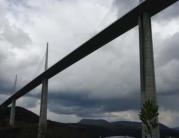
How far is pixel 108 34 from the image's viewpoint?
43.2 metres

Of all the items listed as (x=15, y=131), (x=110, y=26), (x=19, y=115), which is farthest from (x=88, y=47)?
(x=19, y=115)

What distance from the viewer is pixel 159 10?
1363 inches

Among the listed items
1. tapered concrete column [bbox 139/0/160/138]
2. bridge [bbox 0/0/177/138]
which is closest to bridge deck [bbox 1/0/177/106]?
bridge [bbox 0/0/177/138]

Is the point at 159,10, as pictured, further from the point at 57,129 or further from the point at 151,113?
the point at 57,129

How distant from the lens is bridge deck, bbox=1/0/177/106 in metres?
34.0

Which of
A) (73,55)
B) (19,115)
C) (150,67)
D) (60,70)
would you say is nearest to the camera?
(150,67)

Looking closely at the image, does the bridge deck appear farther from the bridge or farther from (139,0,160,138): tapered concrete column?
(139,0,160,138): tapered concrete column

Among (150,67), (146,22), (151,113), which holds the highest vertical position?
(146,22)

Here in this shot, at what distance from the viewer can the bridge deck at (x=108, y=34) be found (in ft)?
112

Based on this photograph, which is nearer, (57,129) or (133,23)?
(133,23)

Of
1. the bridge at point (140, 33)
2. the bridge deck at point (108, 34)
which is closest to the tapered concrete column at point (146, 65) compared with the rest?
the bridge at point (140, 33)

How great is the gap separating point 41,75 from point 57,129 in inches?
1262

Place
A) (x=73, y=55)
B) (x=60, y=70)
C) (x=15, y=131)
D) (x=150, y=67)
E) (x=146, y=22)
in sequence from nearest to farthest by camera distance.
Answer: (x=150, y=67) < (x=146, y=22) < (x=73, y=55) < (x=60, y=70) < (x=15, y=131)

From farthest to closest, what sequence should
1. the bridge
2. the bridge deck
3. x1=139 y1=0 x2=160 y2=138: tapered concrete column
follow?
the bridge deck → the bridge → x1=139 y1=0 x2=160 y2=138: tapered concrete column
